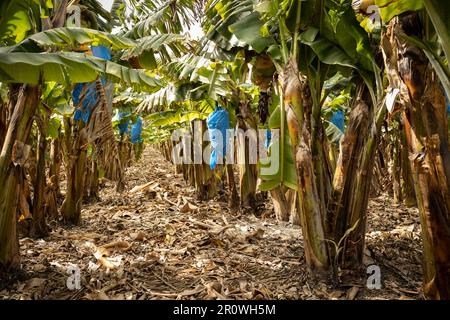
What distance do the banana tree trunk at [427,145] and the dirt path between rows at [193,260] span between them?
2.93 feet

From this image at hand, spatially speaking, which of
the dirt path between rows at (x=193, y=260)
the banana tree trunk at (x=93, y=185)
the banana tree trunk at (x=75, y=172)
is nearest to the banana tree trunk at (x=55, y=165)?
the banana tree trunk at (x=75, y=172)

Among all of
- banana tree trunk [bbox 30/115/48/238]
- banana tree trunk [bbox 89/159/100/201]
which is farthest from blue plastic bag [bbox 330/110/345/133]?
banana tree trunk [bbox 89/159/100/201]

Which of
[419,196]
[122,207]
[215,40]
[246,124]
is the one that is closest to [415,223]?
[246,124]

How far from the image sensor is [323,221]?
3066mm

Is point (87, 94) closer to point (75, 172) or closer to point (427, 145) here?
point (75, 172)

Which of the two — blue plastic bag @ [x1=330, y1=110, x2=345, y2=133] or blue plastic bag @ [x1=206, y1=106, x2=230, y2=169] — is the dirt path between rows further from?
blue plastic bag @ [x1=330, y1=110, x2=345, y2=133]

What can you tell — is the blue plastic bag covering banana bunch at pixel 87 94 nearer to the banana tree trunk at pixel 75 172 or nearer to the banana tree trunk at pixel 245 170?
the banana tree trunk at pixel 75 172

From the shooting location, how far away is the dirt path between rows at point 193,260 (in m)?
2.96

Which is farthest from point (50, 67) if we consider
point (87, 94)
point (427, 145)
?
point (427, 145)

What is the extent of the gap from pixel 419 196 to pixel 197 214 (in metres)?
4.25

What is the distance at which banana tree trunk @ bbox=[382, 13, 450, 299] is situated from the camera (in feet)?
6.92

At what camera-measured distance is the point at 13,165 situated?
2.91 m
